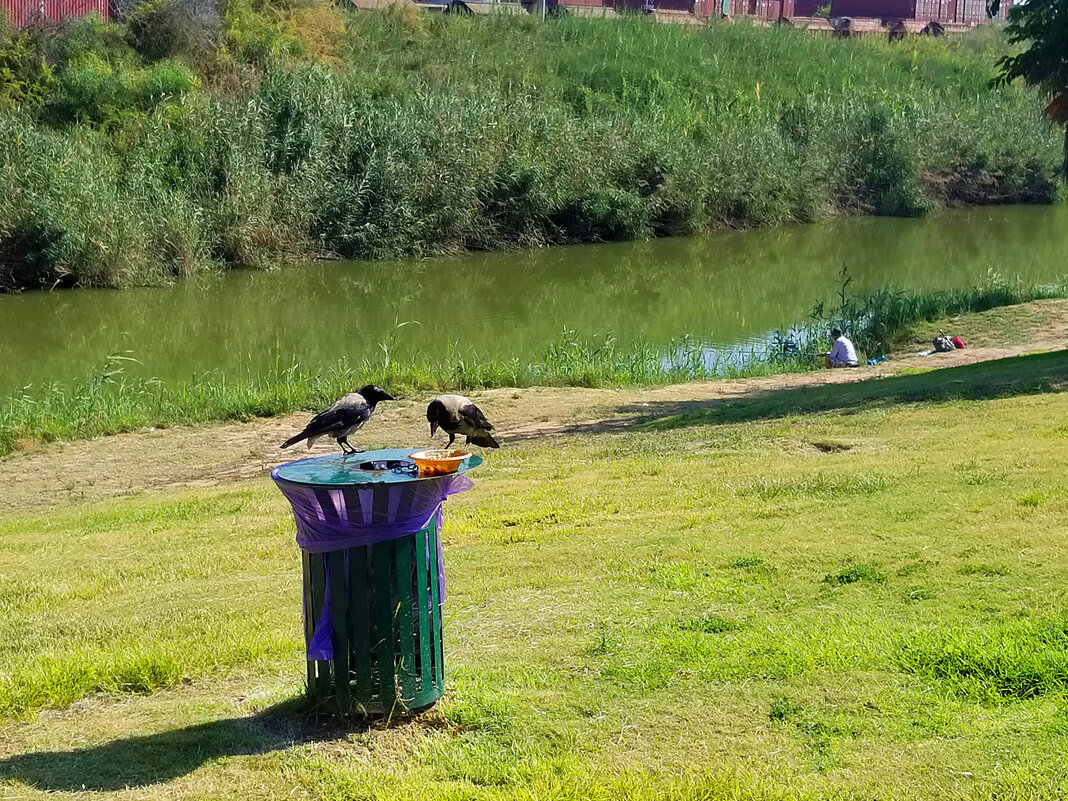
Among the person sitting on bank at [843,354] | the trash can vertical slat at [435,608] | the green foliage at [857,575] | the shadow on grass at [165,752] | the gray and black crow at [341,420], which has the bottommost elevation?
the person sitting on bank at [843,354]

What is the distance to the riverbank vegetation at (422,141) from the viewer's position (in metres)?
32.9

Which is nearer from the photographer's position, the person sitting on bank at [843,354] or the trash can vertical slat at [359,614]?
the trash can vertical slat at [359,614]

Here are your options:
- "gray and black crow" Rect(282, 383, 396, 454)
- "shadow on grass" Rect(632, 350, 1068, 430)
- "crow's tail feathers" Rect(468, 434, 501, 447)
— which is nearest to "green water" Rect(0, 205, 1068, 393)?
"shadow on grass" Rect(632, 350, 1068, 430)

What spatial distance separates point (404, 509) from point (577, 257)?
113ft

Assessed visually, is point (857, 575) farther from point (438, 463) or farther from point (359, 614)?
point (359, 614)

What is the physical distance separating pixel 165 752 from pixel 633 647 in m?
2.24

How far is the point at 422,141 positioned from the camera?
39438mm

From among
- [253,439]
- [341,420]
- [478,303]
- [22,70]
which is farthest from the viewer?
[22,70]

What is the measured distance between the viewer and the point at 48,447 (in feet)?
50.6

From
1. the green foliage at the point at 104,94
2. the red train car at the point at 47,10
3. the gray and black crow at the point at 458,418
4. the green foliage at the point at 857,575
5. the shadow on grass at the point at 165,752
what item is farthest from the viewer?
the red train car at the point at 47,10

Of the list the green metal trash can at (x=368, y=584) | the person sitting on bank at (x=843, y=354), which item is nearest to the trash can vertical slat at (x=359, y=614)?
the green metal trash can at (x=368, y=584)

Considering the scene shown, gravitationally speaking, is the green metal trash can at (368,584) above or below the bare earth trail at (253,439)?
above

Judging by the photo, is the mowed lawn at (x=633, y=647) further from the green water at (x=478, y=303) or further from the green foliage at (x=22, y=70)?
the green foliage at (x=22, y=70)

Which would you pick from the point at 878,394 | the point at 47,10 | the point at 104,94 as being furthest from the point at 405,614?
the point at 47,10
